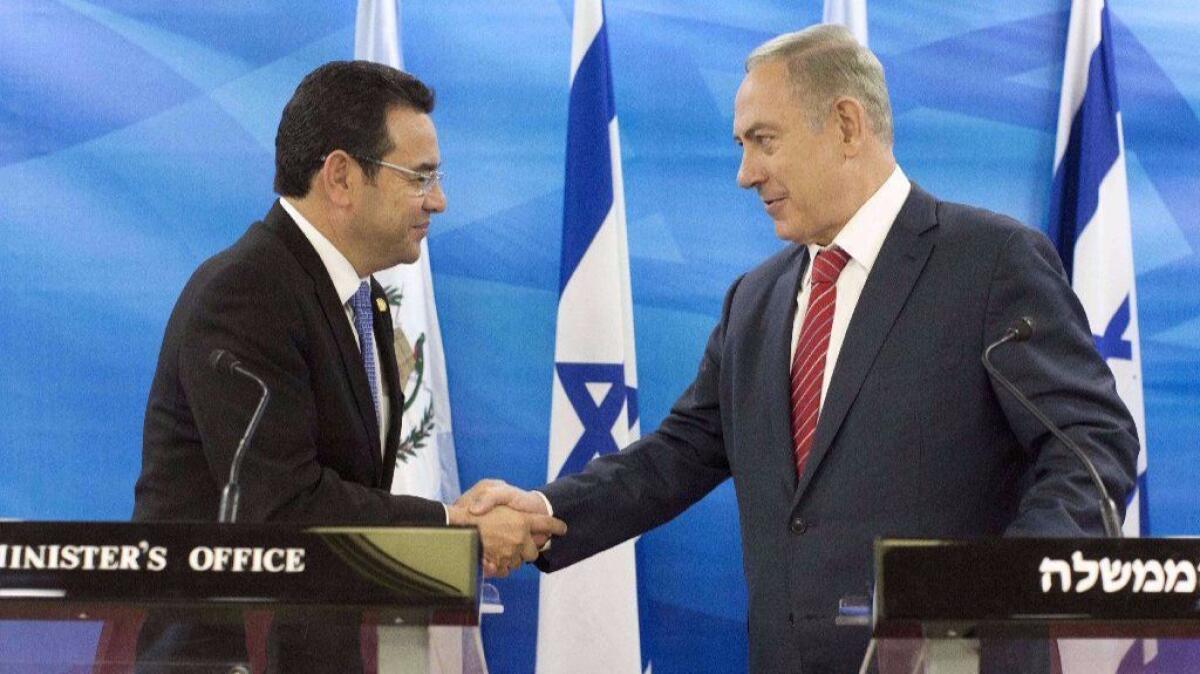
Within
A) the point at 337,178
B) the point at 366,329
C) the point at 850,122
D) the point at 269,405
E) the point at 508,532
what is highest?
the point at 850,122

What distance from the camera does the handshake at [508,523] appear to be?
3553 mm

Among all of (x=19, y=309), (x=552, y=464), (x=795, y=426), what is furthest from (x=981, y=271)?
(x=19, y=309)

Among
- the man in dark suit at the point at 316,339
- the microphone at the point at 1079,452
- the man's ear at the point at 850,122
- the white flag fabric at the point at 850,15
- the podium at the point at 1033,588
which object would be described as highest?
the white flag fabric at the point at 850,15

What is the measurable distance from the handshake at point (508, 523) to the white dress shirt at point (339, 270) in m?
0.31

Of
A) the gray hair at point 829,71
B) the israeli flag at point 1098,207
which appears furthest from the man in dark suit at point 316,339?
the israeli flag at point 1098,207

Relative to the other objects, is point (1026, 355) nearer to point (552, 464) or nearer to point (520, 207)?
point (552, 464)

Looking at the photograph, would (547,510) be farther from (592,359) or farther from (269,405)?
(592,359)

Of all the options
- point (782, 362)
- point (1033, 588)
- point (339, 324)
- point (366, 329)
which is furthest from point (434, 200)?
point (1033, 588)

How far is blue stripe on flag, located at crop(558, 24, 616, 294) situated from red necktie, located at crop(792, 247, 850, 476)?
161 centimetres

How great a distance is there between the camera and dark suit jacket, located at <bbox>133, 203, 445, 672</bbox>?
3.03 m

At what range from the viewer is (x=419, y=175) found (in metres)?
3.62

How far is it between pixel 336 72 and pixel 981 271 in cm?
154

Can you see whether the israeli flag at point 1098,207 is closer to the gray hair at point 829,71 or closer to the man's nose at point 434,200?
the gray hair at point 829,71

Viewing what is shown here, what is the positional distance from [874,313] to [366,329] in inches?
45.1
